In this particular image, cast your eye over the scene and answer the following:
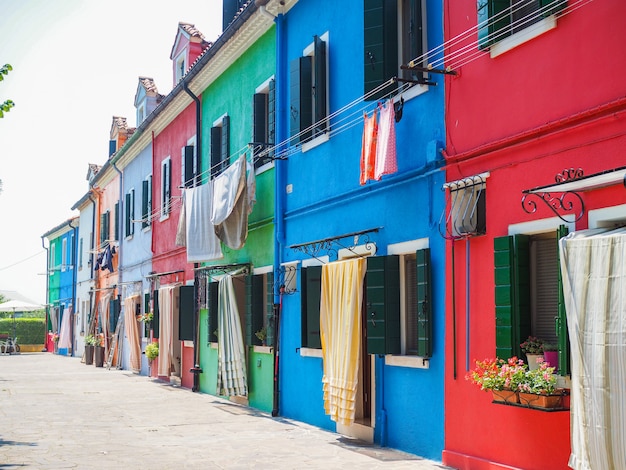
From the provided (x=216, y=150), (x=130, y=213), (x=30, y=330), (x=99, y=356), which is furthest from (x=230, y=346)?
(x=30, y=330)

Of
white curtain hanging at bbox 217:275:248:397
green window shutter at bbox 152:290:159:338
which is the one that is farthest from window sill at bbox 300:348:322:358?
green window shutter at bbox 152:290:159:338

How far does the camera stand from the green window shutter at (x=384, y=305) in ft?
33.1

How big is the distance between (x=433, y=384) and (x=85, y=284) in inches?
1212

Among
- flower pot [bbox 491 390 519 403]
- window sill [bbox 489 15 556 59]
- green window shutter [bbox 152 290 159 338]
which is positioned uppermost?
window sill [bbox 489 15 556 59]

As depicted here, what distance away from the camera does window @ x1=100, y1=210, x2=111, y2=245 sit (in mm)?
31828

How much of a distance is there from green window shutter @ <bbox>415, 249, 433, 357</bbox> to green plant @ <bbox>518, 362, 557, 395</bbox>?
80.3 inches

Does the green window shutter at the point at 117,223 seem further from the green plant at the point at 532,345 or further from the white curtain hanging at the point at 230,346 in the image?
the green plant at the point at 532,345

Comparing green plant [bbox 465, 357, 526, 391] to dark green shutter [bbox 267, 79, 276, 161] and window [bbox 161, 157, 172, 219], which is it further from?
window [bbox 161, 157, 172, 219]

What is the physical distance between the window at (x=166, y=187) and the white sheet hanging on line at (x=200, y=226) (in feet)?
15.4

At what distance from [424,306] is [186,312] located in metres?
10.8

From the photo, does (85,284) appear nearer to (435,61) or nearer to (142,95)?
(142,95)

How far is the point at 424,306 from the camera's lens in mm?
9352

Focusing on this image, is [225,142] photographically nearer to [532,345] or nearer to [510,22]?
[510,22]

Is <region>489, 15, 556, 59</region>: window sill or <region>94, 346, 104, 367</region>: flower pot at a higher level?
<region>489, 15, 556, 59</region>: window sill
